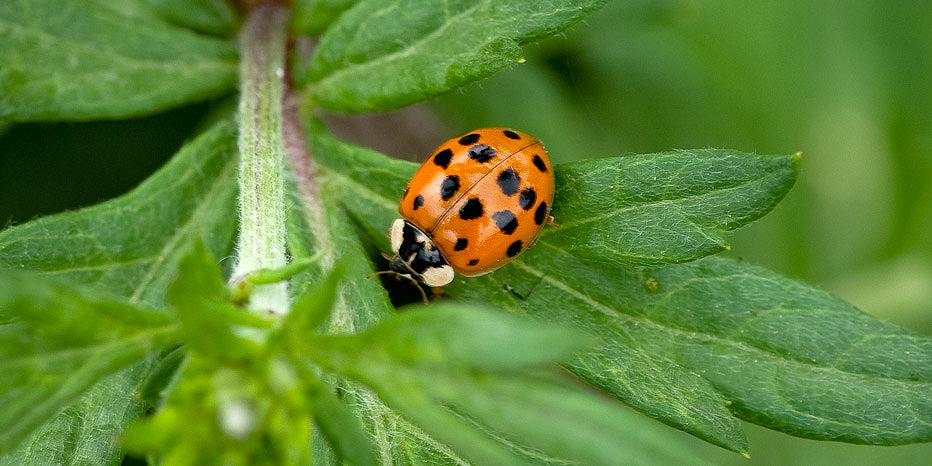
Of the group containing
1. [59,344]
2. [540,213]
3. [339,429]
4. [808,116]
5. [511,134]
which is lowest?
[59,344]

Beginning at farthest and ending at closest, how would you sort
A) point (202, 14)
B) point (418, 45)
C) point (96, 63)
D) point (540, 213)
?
point (202, 14)
point (96, 63)
point (418, 45)
point (540, 213)

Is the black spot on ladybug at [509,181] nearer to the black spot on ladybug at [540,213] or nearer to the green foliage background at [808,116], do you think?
the black spot on ladybug at [540,213]

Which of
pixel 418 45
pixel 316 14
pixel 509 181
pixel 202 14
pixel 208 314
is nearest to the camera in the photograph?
pixel 208 314

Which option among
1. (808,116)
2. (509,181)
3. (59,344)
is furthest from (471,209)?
(808,116)

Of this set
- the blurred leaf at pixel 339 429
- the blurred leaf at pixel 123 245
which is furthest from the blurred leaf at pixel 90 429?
the blurred leaf at pixel 339 429

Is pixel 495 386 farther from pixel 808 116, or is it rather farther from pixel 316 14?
pixel 808 116

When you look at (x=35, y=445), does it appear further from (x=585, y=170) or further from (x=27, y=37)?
(x=585, y=170)

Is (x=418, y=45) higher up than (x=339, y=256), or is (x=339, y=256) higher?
(x=418, y=45)
